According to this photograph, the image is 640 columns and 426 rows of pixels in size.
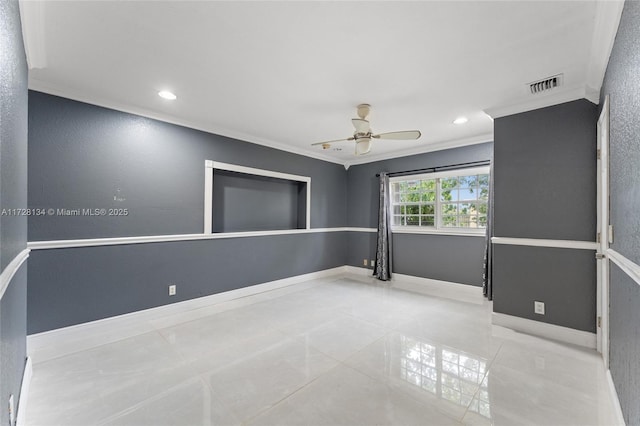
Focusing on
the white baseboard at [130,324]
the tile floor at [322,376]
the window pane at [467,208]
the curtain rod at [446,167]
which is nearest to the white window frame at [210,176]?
the white baseboard at [130,324]


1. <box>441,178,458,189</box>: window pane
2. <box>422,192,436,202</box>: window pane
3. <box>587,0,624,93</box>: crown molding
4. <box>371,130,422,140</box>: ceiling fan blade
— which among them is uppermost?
<box>587,0,624,93</box>: crown molding

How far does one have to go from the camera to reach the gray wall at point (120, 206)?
8.51 feet

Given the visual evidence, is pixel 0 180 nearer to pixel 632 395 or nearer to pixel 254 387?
pixel 254 387

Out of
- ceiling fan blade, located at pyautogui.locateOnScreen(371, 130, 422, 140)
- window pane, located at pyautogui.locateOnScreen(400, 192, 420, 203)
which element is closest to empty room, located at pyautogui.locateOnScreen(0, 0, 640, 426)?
ceiling fan blade, located at pyautogui.locateOnScreen(371, 130, 422, 140)

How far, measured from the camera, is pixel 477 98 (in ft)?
9.39

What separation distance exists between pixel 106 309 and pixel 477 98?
14.8ft

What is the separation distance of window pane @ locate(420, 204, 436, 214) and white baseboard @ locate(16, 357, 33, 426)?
515 cm

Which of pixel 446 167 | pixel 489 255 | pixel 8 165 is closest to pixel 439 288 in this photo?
pixel 489 255

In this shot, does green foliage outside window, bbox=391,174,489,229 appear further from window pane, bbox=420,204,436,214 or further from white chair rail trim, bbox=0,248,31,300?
white chair rail trim, bbox=0,248,31,300

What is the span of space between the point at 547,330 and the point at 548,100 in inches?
92.3

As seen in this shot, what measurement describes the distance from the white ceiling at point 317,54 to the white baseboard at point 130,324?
2.33m

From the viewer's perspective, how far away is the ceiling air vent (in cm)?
244

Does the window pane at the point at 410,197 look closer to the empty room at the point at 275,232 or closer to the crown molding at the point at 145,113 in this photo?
the empty room at the point at 275,232

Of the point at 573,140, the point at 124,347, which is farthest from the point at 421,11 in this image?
the point at 124,347
